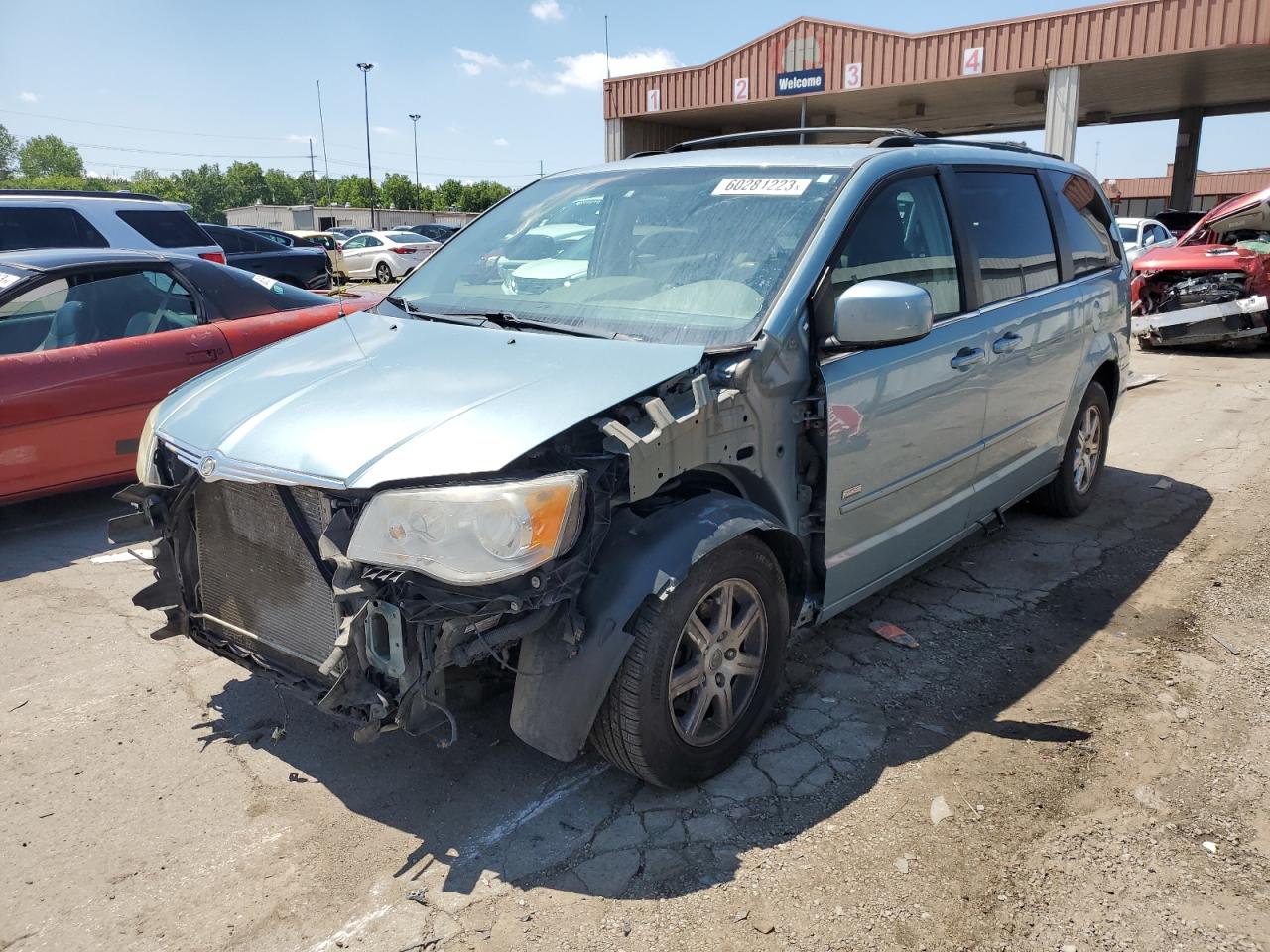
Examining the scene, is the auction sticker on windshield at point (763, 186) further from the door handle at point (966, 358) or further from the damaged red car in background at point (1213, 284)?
the damaged red car in background at point (1213, 284)

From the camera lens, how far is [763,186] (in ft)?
11.4

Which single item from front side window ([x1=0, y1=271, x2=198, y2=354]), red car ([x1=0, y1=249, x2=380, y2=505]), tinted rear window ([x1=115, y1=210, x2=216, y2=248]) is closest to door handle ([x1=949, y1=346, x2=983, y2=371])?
red car ([x1=0, y1=249, x2=380, y2=505])

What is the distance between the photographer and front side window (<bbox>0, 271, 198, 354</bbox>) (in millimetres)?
5430

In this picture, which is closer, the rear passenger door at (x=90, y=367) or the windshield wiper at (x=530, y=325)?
the windshield wiper at (x=530, y=325)

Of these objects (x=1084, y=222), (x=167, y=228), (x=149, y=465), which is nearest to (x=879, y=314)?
(x=149, y=465)

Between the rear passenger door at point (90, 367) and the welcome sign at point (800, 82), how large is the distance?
21.1m

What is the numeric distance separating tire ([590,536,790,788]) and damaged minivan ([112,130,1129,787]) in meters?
0.01

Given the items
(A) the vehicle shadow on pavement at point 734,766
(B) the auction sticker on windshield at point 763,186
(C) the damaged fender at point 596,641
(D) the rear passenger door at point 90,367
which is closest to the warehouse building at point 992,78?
(A) the vehicle shadow on pavement at point 734,766

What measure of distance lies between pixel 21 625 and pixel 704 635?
10.6 ft

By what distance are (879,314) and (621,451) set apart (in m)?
1.02

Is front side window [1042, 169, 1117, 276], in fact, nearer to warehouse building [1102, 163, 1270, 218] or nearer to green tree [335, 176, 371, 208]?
warehouse building [1102, 163, 1270, 218]

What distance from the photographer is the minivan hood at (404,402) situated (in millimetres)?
2469

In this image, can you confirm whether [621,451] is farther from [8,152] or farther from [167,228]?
[8,152]

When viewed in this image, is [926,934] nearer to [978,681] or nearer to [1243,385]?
[978,681]
